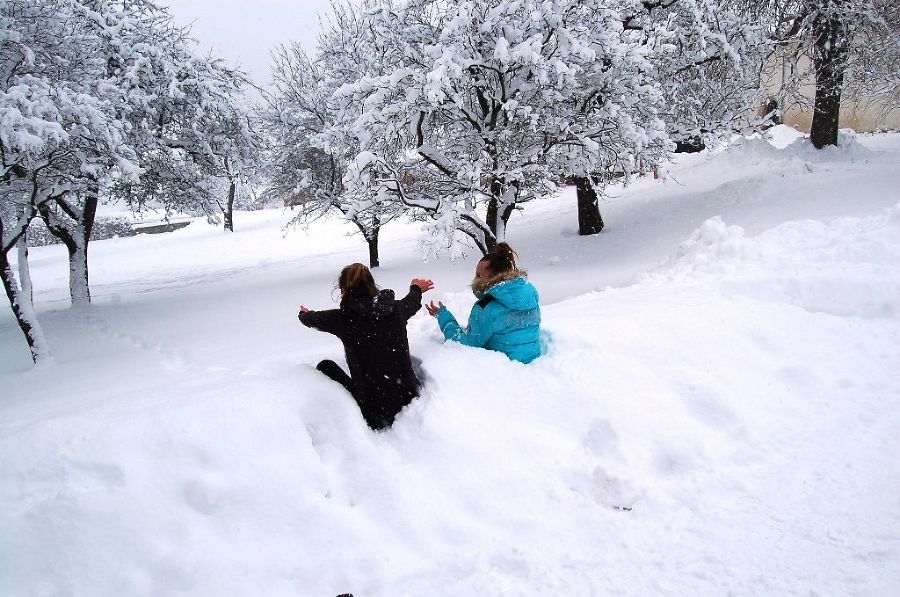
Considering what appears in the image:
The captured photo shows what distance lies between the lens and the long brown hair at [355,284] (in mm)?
3309

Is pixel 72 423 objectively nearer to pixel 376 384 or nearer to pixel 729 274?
pixel 376 384

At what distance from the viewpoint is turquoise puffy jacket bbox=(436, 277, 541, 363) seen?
376 cm

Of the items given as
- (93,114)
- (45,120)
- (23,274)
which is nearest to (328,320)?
(45,120)

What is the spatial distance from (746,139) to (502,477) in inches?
586

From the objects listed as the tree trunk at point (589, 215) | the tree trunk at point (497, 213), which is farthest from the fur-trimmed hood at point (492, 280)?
the tree trunk at point (589, 215)

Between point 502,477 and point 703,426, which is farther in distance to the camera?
point 703,426

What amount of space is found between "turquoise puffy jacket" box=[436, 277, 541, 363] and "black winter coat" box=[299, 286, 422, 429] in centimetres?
75

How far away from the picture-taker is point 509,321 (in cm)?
382

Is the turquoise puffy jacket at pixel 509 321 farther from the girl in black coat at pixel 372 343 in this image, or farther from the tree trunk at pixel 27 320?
the tree trunk at pixel 27 320

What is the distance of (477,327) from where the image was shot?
154 inches

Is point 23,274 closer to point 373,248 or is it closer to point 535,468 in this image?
point 535,468

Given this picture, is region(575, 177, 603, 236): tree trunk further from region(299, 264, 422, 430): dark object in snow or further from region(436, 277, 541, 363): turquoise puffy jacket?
region(299, 264, 422, 430): dark object in snow

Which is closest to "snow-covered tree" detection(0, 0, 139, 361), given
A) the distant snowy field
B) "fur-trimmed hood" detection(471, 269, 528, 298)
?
the distant snowy field

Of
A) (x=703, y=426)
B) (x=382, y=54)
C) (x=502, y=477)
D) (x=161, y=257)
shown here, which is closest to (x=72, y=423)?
(x=502, y=477)
